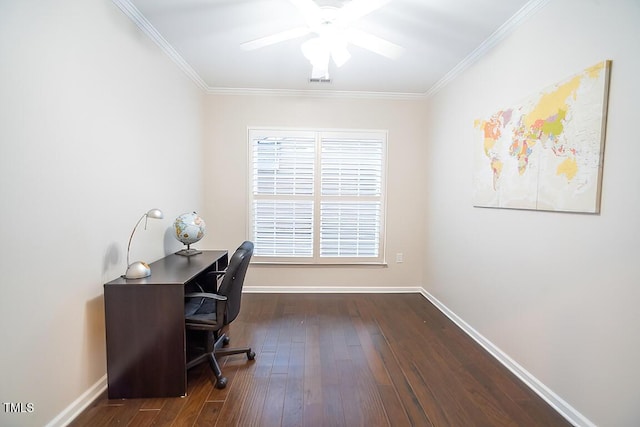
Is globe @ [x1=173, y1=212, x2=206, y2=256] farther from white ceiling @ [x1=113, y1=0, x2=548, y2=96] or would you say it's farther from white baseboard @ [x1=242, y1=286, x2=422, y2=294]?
white ceiling @ [x1=113, y1=0, x2=548, y2=96]

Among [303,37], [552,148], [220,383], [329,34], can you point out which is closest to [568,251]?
[552,148]

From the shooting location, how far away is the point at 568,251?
1629 mm

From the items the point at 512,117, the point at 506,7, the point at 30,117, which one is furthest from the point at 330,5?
the point at 30,117

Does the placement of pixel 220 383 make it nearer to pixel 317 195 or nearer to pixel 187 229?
pixel 187 229

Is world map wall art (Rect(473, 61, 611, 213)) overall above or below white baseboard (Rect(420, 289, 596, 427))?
above

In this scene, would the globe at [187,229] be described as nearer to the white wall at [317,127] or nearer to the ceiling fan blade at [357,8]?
the white wall at [317,127]

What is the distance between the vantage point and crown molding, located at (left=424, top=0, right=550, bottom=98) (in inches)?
73.6

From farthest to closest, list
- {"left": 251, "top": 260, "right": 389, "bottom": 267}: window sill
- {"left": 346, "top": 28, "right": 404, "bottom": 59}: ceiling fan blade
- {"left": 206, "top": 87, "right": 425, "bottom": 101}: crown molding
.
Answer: {"left": 251, "top": 260, "right": 389, "bottom": 267}: window sill < {"left": 206, "top": 87, "right": 425, "bottom": 101}: crown molding < {"left": 346, "top": 28, "right": 404, "bottom": 59}: ceiling fan blade

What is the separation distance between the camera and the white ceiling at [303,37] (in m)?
1.96

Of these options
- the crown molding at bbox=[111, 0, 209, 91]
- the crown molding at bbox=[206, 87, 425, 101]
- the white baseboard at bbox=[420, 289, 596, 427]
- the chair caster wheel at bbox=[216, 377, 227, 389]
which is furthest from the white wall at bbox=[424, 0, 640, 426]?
the crown molding at bbox=[111, 0, 209, 91]

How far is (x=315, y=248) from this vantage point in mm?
3625

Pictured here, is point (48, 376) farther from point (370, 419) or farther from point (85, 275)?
point (370, 419)

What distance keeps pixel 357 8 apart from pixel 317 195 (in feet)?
7.27

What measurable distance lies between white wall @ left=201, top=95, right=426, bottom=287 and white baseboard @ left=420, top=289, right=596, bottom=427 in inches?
45.7
